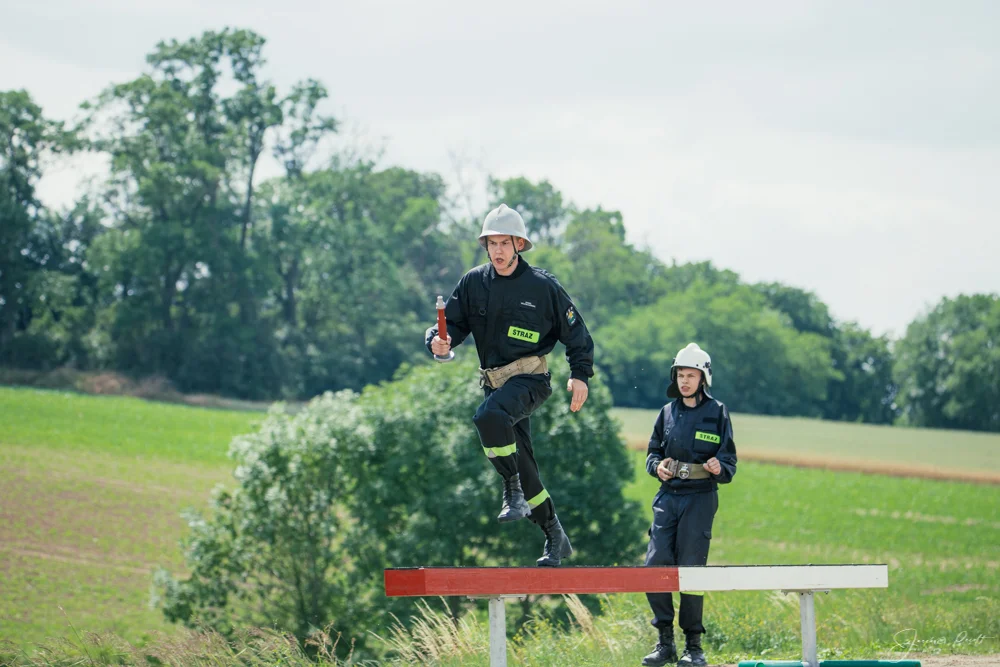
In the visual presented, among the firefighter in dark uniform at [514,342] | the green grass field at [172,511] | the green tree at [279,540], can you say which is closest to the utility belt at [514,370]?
the firefighter in dark uniform at [514,342]

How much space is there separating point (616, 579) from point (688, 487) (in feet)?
5.61

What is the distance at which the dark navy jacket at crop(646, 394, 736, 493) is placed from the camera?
805 centimetres

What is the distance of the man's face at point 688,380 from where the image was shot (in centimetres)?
812

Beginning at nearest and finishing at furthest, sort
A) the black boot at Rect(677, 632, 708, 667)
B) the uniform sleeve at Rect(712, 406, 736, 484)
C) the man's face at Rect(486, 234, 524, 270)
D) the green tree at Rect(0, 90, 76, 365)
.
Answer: the man's face at Rect(486, 234, 524, 270) → the black boot at Rect(677, 632, 708, 667) → the uniform sleeve at Rect(712, 406, 736, 484) → the green tree at Rect(0, 90, 76, 365)

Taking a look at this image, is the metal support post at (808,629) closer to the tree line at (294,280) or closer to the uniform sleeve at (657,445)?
the uniform sleeve at (657,445)

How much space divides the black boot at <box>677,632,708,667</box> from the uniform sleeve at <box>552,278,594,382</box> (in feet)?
6.90

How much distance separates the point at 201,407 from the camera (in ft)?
200

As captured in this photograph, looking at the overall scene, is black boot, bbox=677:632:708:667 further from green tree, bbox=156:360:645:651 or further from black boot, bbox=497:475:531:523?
green tree, bbox=156:360:645:651

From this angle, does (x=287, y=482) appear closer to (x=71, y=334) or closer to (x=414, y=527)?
(x=414, y=527)

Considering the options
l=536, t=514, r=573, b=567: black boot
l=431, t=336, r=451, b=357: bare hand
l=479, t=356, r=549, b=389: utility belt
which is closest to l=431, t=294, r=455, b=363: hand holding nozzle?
l=431, t=336, r=451, b=357: bare hand

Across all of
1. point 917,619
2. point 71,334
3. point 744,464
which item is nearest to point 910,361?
point 744,464

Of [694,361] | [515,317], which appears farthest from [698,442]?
[515,317]

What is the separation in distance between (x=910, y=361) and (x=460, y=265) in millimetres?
38017

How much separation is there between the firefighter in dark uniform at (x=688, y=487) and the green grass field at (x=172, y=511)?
21.5 ft
